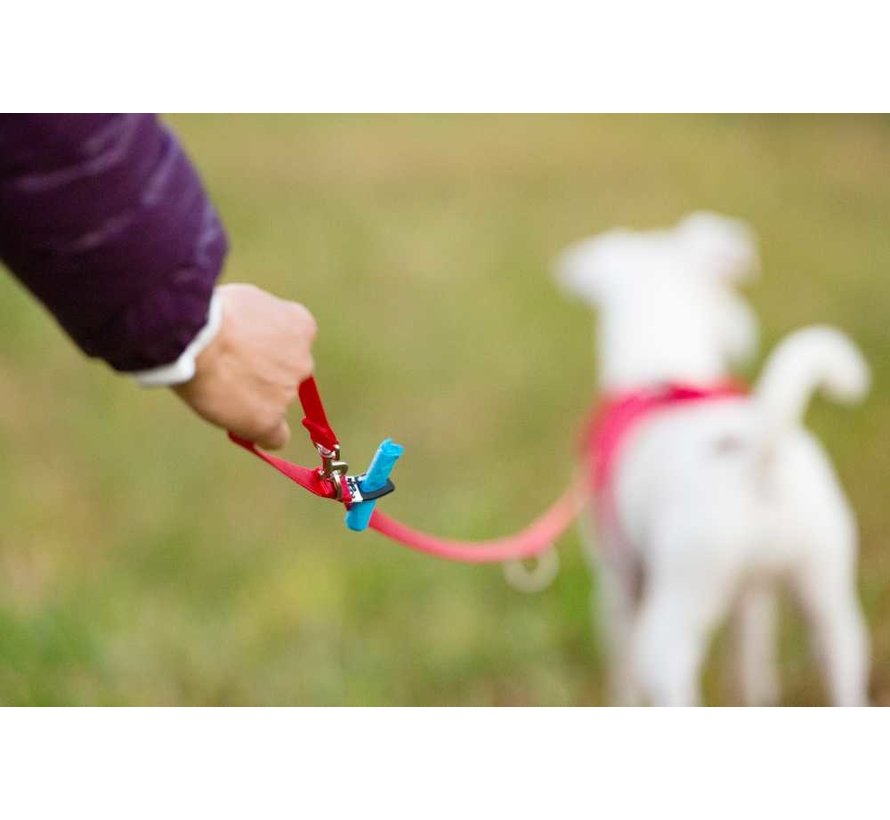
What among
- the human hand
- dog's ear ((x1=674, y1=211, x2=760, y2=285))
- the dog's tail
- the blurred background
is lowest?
the blurred background

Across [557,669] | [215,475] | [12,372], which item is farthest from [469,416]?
[12,372]

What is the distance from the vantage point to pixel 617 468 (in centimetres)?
239

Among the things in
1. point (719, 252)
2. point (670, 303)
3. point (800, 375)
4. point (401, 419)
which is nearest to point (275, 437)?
point (800, 375)

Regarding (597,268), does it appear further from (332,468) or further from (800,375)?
(332,468)

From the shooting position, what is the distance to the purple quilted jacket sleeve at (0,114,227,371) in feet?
3.61

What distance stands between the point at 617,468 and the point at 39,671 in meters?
1.32

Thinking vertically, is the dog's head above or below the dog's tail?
below

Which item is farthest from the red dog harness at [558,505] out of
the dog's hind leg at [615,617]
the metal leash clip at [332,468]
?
the dog's hind leg at [615,617]

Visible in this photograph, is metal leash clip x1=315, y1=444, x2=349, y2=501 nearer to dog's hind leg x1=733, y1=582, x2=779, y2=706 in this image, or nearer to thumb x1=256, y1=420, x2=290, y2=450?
thumb x1=256, y1=420, x2=290, y2=450

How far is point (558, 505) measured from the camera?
2.45 meters

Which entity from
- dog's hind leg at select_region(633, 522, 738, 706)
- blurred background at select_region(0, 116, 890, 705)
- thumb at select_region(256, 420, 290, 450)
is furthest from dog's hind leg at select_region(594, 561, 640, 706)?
thumb at select_region(256, 420, 290, 450)

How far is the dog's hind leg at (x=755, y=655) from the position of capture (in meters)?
2.30

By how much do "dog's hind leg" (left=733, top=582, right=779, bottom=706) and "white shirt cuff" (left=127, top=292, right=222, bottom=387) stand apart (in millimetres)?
1419

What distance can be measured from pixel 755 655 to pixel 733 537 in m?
0.49
